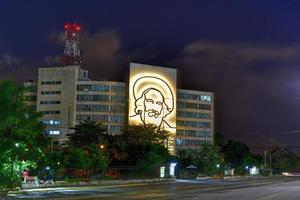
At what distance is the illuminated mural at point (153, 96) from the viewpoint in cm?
17338

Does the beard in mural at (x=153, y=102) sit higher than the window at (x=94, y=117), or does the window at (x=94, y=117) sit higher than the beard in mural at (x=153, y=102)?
the beard in mural at (x=153, y=102)

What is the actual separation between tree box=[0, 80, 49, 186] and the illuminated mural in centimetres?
11592

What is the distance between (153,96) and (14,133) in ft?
412

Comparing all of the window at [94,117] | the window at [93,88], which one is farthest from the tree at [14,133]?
the window at [93,88]

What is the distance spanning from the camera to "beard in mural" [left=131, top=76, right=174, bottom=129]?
174m

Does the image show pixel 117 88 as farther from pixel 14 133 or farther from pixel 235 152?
pixel 14 133

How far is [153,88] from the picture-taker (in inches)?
7013

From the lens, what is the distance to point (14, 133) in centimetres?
5322

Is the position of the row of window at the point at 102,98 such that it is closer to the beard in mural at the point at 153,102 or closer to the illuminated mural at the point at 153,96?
the illuminated mural at the point at 153,96

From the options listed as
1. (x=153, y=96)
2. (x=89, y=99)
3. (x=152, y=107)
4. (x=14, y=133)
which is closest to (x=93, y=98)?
(x=89, y=99)

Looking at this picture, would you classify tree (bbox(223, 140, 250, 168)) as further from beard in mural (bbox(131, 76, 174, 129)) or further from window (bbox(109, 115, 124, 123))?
→ window (bbox(109, 115, 124, 123))

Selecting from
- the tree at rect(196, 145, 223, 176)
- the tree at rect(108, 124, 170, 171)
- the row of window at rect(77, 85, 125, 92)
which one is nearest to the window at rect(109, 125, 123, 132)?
the row of window at rect(77, 85, 125, 92)

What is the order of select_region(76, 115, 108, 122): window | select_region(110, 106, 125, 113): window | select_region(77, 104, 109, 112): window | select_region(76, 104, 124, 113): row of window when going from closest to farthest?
select_region(76, 115, 108, 122): window
select_region(77, 104, 109, 112): window
select_region(76, 104, 124, 113): row of window
select_region(110, 106, 125, 113): window

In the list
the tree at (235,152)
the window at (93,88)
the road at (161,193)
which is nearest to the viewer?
the road at (161,193)
